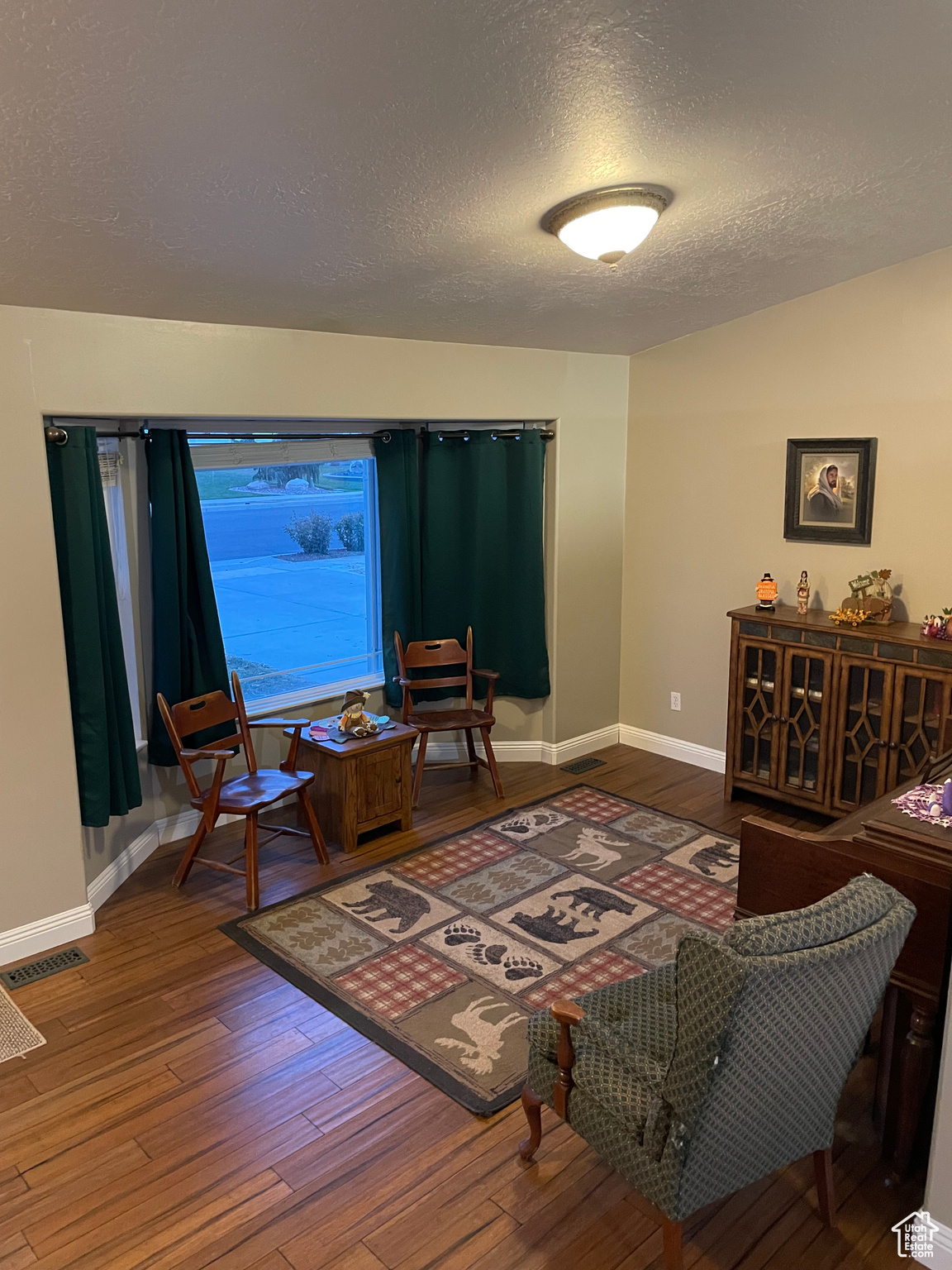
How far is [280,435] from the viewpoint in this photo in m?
4.82

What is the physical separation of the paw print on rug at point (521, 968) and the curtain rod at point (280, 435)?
8.47 feet

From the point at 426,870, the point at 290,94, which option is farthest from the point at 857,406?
the point at 290,94

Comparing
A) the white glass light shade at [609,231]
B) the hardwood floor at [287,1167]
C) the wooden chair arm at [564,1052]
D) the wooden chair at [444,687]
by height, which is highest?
the white glass light shade at [609,231]

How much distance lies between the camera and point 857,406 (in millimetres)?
4680

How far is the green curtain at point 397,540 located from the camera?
17.3 ft

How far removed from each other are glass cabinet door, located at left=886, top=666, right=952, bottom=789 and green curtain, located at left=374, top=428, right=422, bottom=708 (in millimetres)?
2579

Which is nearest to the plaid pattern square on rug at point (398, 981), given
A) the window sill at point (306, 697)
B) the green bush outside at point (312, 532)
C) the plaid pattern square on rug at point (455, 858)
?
the plaid pattern square on rug at point (455, 858)

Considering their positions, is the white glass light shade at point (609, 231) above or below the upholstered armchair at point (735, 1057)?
above

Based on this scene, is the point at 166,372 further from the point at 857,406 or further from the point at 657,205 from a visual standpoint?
the point at 857,406

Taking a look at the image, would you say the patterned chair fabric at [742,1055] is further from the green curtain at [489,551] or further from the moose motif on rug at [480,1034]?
the green curtain at [489,551]

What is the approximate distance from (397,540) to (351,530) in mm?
324

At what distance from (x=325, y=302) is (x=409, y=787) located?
2.33m

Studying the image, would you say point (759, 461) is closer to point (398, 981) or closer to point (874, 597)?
point (874, 597)

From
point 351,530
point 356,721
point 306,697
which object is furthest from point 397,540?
point 356,721
